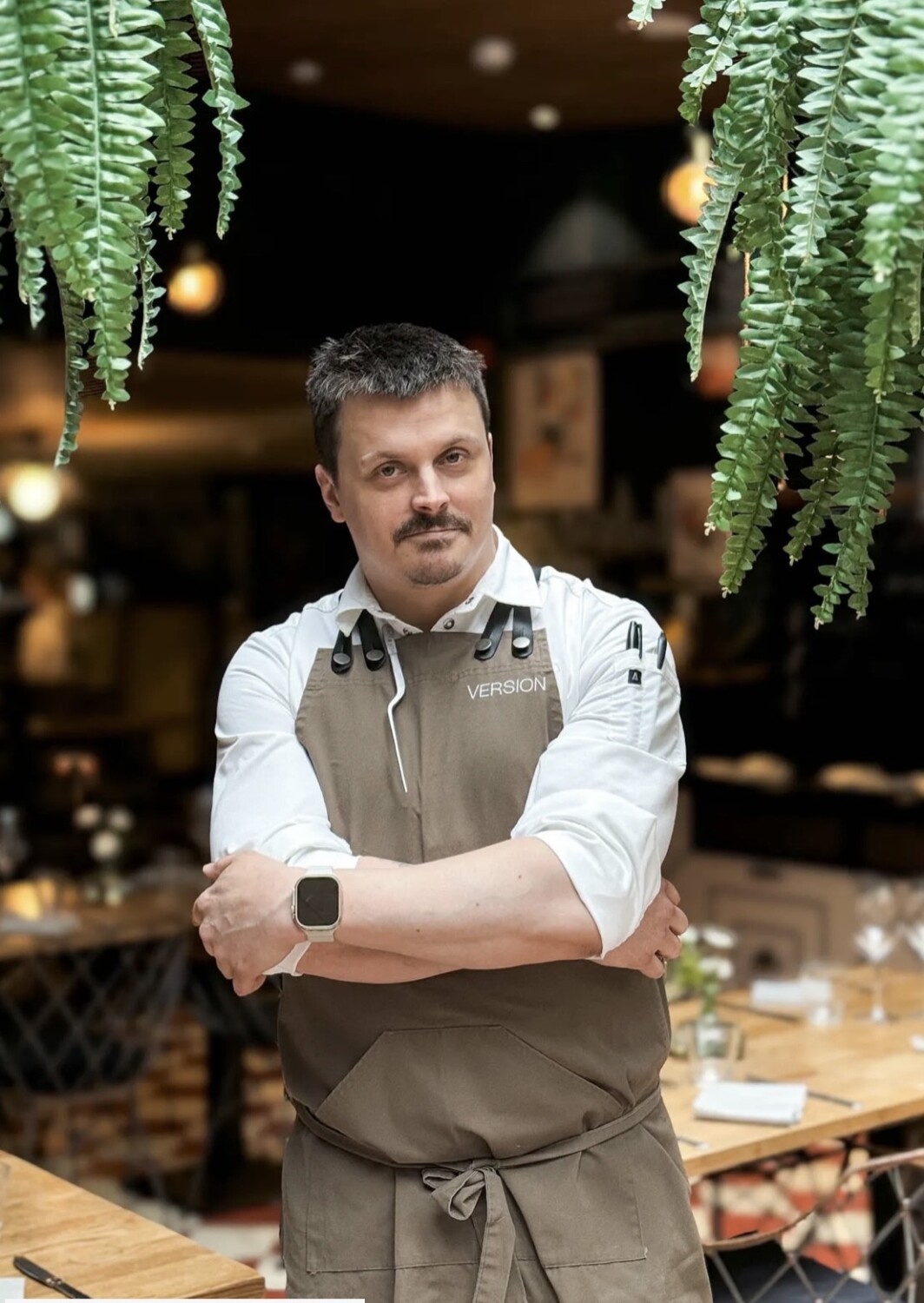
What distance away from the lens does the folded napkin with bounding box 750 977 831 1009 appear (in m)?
4.23

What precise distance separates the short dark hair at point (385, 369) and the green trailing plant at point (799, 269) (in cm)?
71

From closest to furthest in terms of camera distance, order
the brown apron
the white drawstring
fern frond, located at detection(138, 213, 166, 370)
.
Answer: fern frond, located at detection(138, 213, 166, 370), the brown apron, the white drawstring

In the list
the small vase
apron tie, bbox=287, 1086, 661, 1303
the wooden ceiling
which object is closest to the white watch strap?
apron tie, bbox=287, 1086, 661, 1303

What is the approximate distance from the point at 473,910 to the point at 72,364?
0.77 metres

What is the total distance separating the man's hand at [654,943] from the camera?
2096 mm

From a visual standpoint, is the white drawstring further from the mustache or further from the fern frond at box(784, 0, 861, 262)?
the fern frond at box(784, 0, 861, 262)

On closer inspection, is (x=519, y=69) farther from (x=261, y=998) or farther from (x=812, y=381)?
(x=812, y=381)

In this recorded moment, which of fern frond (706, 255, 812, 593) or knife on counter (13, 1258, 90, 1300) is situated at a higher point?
fern frond (706, 255, 812, 593)

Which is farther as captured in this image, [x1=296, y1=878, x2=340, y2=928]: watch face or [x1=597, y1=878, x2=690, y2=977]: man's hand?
[x1=597, y1=878, x2=690, y2=977]: man's hand

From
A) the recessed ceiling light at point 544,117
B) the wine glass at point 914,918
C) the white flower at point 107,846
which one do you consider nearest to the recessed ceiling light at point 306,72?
the recessed ceiling light at point 544,117

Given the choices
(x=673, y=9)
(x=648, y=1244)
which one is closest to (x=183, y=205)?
(x=648, y=1244)

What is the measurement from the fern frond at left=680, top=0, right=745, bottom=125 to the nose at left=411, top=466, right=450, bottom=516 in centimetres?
73

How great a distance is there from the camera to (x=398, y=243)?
8070mm

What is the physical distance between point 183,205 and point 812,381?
0.59 m
